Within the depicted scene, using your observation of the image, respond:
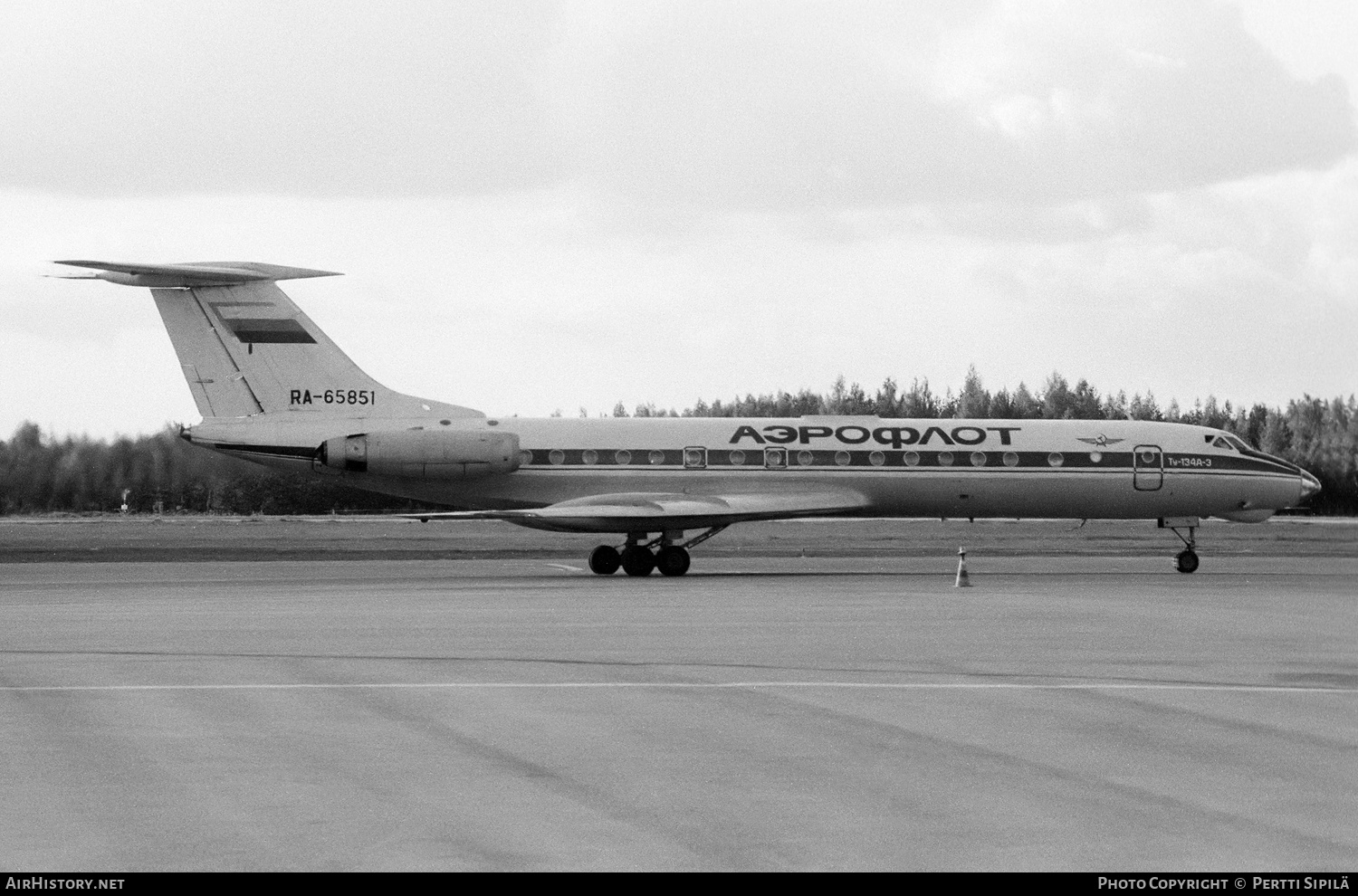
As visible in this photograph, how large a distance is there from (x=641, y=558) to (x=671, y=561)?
59 cm

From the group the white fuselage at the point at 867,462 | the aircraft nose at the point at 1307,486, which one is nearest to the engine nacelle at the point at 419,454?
the white fuselage at the point at 867,462

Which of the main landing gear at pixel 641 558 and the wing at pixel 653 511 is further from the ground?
the wing at pixel 653 511

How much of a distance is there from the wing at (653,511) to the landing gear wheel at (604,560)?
0.81m

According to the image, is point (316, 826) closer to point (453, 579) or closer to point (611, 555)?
point (453, 579)

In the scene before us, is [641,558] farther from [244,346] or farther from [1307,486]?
[1307,486]

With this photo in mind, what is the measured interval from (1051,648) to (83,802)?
422 inches

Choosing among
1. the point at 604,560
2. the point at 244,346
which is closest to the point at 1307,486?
the point at 604,560

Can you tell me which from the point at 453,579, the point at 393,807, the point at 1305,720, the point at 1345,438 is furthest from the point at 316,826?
the point at 1345,438

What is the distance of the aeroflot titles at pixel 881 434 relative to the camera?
3416 cm

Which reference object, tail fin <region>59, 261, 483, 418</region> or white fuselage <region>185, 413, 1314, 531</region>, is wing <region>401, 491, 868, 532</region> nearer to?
white fuselage <region>185, 413, 1314, 531</region>

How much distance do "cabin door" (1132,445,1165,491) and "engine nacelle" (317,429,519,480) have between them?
510 inches

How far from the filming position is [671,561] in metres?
33.2

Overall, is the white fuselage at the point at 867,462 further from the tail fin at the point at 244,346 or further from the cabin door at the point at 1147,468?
the tail fin at the point at 244,346

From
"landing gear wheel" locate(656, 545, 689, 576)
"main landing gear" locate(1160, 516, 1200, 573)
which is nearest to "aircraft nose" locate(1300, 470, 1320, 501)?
"main landing gear" locate(1160, 516, 1200, 573)
